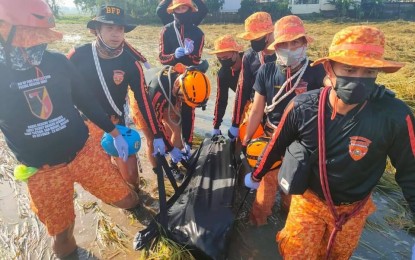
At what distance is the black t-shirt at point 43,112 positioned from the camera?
2.36 m

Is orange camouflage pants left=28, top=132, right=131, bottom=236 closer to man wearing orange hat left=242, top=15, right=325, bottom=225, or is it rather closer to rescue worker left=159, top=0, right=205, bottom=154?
man wearing orange hat left=242, top=15, right=325, bottom=225

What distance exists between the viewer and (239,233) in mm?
3398

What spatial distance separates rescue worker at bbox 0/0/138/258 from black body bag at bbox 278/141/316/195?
175 cm

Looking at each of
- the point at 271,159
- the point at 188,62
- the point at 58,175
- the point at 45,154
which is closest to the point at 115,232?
the point at 58,175

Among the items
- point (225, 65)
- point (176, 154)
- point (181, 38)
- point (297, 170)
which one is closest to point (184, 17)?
point (181, 38)

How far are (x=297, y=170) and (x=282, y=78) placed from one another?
1.22 m

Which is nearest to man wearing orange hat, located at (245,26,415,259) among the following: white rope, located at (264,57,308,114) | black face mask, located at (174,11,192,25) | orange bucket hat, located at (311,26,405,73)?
orange bucket hat, located at (311,26,405,73)

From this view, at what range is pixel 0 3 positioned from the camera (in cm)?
216

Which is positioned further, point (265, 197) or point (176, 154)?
point (176, 154)

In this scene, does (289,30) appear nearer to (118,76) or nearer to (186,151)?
(118,76)

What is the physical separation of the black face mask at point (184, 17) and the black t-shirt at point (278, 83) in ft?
7.90

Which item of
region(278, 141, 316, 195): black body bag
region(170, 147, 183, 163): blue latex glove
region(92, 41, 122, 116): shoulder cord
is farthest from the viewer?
region(170, 147, 183, 163): blue latex glove

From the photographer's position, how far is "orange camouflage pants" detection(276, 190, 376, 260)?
2264 millimetres

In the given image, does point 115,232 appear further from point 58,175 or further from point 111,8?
point 111,8
